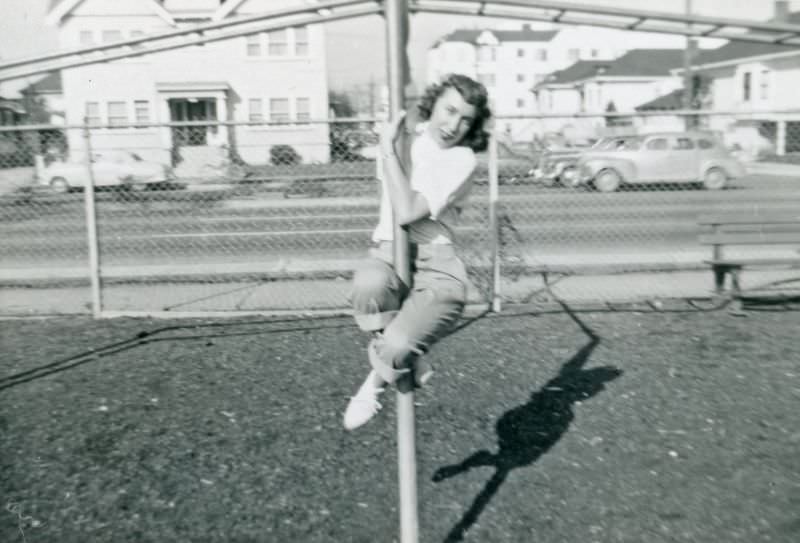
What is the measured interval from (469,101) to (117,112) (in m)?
35.4

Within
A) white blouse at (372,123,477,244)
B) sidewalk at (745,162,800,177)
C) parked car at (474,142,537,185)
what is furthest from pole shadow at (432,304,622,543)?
sidewalk at (745,162,800,177)

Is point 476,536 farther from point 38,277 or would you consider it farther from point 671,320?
point 38,277

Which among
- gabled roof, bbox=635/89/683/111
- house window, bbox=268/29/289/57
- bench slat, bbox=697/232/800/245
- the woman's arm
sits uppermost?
house window, bbox=268/29/289/57

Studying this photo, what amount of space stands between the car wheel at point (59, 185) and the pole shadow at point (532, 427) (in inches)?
243

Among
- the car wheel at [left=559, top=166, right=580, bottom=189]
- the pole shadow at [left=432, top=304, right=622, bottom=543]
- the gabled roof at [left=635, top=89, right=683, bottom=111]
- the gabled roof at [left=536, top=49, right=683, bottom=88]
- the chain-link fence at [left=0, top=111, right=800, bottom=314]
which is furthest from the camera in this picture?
the gabled roof at [left=536, top=49, right=683, bottom=88]

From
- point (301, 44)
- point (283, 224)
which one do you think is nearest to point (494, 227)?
point (283, 224)

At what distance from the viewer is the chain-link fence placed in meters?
8.52

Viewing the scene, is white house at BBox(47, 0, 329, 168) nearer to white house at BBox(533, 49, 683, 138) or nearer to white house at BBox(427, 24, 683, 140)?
white house at BBox(533, 49, 683, 138)

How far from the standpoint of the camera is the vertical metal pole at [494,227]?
26.2ft

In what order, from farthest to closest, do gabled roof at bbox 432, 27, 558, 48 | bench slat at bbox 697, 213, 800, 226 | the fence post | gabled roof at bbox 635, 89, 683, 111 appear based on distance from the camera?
gabled roof at bbox 432, 27, 558, 48, gabled roof at bbox 635, 89, 683, 111, the fence post, bench slat at bbox 697, 213, 800, 226

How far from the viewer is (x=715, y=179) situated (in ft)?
51.2

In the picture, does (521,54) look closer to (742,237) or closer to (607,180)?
(607,180)

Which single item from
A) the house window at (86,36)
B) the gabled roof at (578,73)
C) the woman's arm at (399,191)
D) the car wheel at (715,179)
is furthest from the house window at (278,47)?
the gabled roof at (578,73)

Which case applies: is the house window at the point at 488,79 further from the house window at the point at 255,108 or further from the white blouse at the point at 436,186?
the white blouse at the point at 436,186
